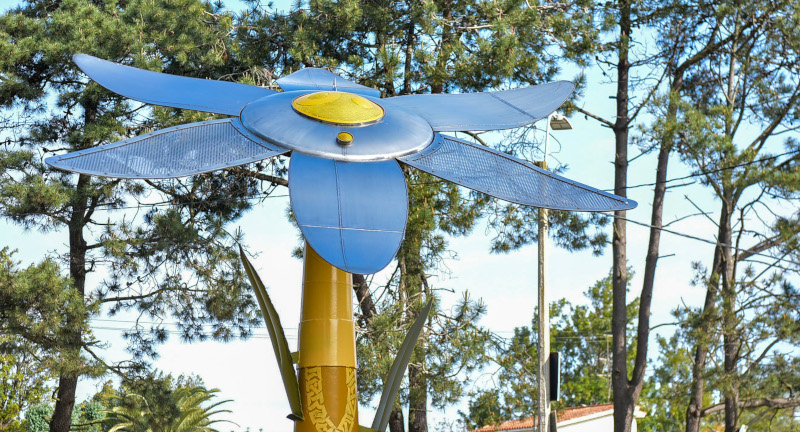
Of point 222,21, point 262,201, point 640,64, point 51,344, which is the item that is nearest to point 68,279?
point 51,344

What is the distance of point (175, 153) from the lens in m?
5.48

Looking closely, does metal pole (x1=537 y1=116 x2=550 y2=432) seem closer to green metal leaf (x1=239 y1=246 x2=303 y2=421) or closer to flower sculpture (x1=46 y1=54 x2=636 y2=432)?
flower sculpture (x1=46 y1=54 x2=636 y2=432)

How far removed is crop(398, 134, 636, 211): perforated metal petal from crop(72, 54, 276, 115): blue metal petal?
4.66ft

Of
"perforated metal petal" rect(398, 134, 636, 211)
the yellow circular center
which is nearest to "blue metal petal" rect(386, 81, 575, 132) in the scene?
"perforated metal petal" rect(398, 134, 636, 211)

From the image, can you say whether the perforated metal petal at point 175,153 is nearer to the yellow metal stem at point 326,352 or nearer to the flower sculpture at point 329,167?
the flower sculpture at point 329,167

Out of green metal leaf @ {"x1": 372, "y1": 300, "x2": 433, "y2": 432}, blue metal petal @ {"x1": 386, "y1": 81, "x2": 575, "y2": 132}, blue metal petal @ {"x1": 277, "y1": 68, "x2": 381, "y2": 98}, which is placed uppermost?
blue metal petal @ {"x1": 277, "y1": 68, "x2": 381, "y2": 98}

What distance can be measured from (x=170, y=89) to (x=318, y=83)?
1.16 metres

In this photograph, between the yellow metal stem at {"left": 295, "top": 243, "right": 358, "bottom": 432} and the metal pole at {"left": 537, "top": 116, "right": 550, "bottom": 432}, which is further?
the metal pole at {"left": 537, "top": 116, "right": 550, "bottom": 432}

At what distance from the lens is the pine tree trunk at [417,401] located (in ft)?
37.5

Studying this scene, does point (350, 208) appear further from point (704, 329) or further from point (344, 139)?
point (704, 329)

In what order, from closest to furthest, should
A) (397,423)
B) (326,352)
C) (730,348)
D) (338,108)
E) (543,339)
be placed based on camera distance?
(326,352) → (338,108) → (543,339) → (730,348) → (397,423)

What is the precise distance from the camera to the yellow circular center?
226 inches

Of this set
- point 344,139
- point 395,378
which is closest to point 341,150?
point 344,139

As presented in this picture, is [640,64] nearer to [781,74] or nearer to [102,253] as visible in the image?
[781,74]
